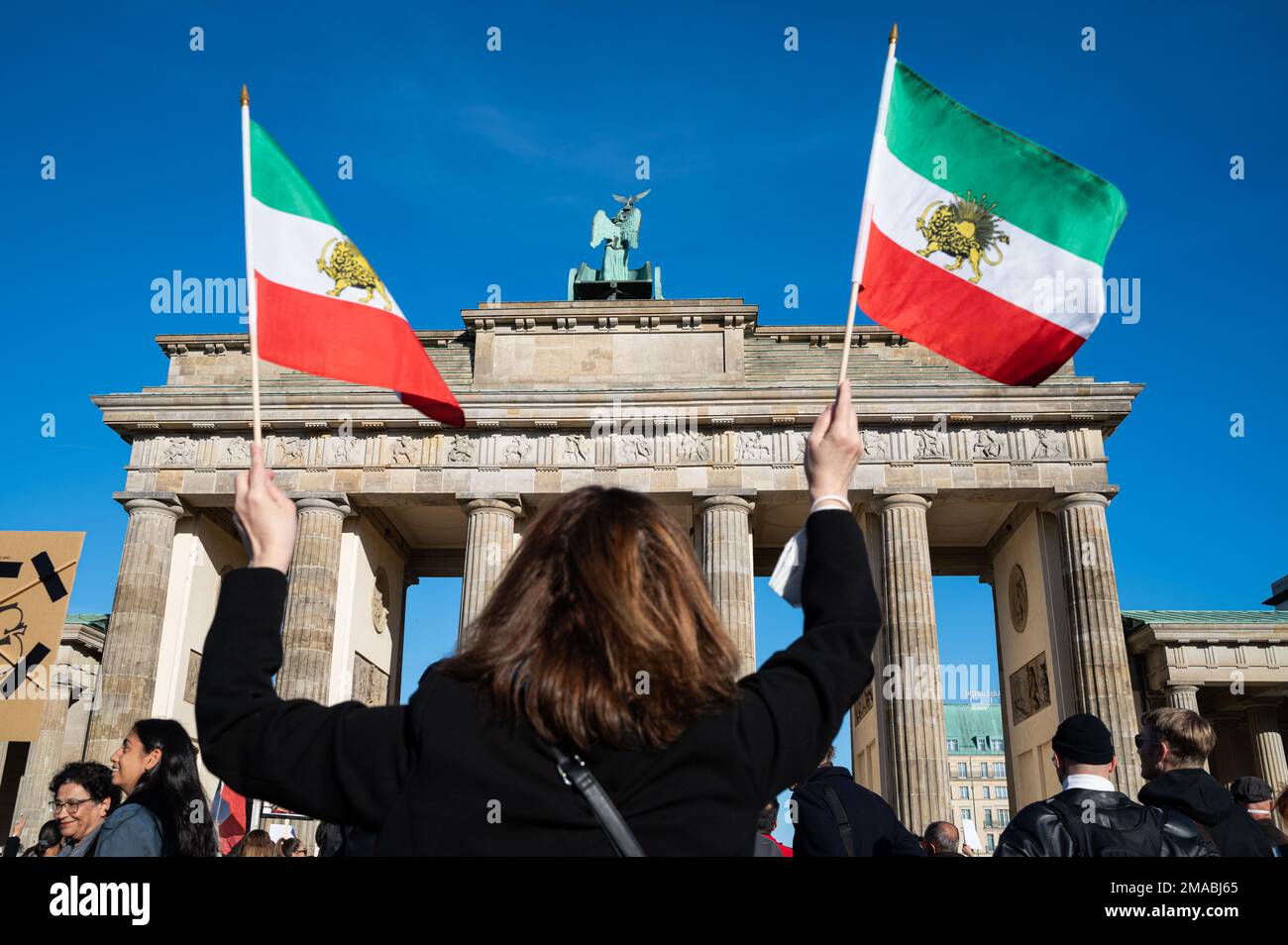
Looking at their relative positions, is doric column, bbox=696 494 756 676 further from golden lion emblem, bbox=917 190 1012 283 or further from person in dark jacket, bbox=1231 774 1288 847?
golden lion emblem, bbox=917 190 1012 283

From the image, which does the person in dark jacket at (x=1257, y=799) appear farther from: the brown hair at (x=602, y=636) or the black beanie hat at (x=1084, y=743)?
the brown hair at (x=602, y=636)

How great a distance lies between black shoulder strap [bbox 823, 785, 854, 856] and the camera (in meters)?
6.09

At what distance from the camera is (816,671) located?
2107mm

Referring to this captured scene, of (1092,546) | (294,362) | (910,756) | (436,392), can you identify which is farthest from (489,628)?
(1092,546)

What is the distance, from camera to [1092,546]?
24.5 meters

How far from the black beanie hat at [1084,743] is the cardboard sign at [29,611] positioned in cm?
920

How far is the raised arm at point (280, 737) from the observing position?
1.96m

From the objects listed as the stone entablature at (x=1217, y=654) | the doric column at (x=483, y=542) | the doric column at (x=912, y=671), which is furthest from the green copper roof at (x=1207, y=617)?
the doric column at (x=483, y=542)

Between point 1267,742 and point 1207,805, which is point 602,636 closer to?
point 1207,805

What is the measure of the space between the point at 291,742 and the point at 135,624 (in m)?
25.7

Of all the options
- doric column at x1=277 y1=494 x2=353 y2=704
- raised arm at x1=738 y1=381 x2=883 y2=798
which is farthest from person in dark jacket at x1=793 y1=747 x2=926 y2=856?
doric column at x1=277 y1=494 x2=353 y2=704

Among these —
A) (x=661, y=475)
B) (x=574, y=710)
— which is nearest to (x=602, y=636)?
(x=574, y=710)

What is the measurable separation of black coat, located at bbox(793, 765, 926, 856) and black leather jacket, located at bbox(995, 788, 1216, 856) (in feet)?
4.98
